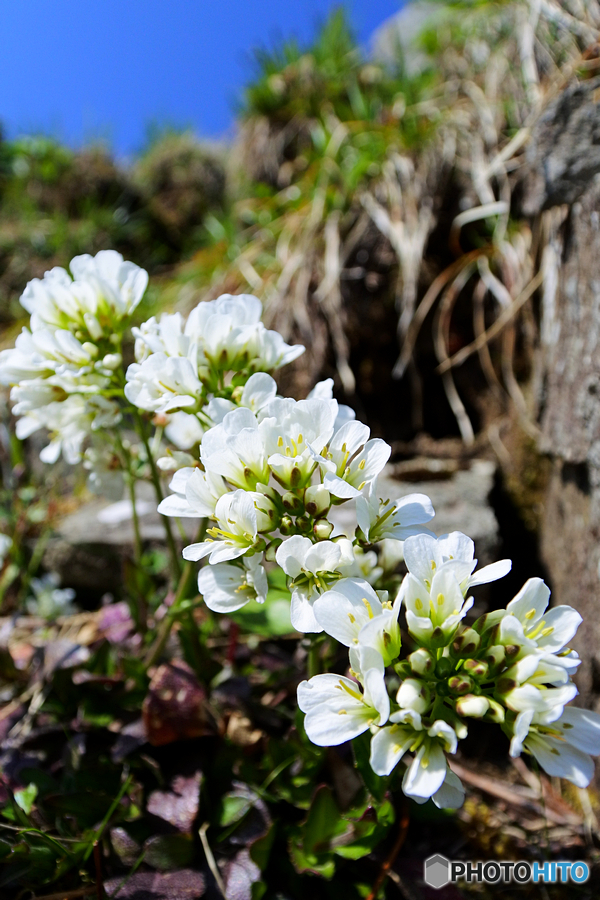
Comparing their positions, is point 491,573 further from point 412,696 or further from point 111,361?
point 111,361

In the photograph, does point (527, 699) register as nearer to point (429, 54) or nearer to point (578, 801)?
point (578, 801)

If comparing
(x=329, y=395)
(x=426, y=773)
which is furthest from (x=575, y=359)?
(x=426, y=773)

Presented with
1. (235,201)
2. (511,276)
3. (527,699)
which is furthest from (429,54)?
(527,699)

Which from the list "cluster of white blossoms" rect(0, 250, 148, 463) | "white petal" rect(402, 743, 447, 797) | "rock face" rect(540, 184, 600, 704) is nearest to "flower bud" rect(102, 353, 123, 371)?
"cluster of white blossoms" rect(0, 250, 148, 463)

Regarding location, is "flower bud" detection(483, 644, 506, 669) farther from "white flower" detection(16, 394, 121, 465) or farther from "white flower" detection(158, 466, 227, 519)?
"white flower" detection(16, 394, 121, 465)

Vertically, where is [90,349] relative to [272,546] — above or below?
above

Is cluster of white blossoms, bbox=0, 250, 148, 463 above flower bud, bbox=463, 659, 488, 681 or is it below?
above

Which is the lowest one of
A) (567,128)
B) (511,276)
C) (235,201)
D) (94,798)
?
(94,798)
